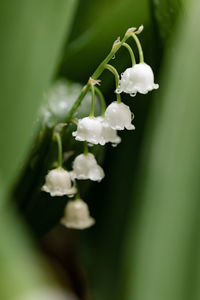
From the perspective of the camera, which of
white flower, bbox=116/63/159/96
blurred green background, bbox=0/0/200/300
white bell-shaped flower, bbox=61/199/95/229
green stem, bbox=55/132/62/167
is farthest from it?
white bell-shaped flower, bbox=61/199/95/229

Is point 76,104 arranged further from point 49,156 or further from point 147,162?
point 147,162

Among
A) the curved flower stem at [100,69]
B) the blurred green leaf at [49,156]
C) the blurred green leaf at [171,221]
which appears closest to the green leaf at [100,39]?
the blurred green leaf at [49,156]

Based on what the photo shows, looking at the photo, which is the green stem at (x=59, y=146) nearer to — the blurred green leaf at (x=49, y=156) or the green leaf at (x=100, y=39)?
the blurred green leaf at (x=49, y=156)

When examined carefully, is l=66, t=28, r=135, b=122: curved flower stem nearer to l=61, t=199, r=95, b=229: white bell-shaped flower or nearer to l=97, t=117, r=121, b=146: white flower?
l=97, t=117, r=121, b=146: white flower

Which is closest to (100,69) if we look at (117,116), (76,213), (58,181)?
(117,116)

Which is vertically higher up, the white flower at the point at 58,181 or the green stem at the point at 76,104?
the green stem at the point at 76,104

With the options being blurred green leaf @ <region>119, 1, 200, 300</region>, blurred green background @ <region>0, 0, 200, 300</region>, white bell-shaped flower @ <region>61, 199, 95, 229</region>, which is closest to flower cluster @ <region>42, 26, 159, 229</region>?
white bell-shaped flower @ <region>61, 199, 95, 229</region>

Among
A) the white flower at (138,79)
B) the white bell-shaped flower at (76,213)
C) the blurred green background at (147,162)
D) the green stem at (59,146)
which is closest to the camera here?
the blurred green background at (147,162)

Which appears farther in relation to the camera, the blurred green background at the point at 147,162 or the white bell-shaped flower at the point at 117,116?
the white bell-shaped flower at the point at 117,116
